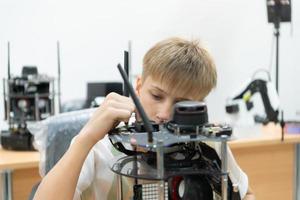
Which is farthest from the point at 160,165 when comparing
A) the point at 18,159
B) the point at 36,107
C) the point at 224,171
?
the point at 36,107

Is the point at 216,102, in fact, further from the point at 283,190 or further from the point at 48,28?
the point at 48,28

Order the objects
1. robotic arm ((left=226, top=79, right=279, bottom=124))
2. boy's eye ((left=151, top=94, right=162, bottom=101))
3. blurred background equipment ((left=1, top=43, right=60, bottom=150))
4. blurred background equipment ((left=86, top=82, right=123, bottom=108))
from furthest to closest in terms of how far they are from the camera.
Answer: robotic arm ((left=226, top=79, right=279, bottom=124)) < blurred background equipment ((left=86, top=82, right=123, bottom=108)) < blurred background equipment ((left=1, top=43, right=60, bottom=150)) < boy's eye ((left=151, top=94, right=162, bottom=101))

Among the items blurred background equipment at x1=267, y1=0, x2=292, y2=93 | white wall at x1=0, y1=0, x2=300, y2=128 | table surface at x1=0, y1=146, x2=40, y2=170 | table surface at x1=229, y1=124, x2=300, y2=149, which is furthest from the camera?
blurred background equipment at x1=267, y1=0, x2=292, y2=93

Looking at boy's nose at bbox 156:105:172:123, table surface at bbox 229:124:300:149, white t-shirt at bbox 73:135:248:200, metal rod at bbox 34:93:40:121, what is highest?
boy's nose at bbox 156:105:172:123

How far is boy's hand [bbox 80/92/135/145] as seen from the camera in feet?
2.33

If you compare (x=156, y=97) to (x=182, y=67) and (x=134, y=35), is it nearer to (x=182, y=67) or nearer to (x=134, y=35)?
(x=182, y=67)

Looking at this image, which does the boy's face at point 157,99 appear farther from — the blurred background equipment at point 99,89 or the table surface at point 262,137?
the blurred background equipment at point 99,89

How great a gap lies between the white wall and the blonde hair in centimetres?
146

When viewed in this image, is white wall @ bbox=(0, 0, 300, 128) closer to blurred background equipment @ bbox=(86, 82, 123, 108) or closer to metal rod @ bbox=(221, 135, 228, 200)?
blurred background equipment @ bbox=(86, 82, 123, 108)

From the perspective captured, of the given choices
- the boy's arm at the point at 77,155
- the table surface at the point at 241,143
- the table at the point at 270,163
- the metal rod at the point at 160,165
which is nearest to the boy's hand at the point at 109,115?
the boy's arm at the point at 77,155

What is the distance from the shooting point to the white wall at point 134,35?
2.43 metres

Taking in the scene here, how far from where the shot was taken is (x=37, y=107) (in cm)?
176

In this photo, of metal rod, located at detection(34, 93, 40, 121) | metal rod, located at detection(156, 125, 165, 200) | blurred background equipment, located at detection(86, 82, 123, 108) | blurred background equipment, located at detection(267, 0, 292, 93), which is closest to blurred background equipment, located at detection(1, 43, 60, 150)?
metal rod, located at detection(34, 93, 40, 121)

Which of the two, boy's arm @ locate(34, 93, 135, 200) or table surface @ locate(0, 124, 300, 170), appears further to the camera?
table surface @ locate(0, 124, 300, 170)
